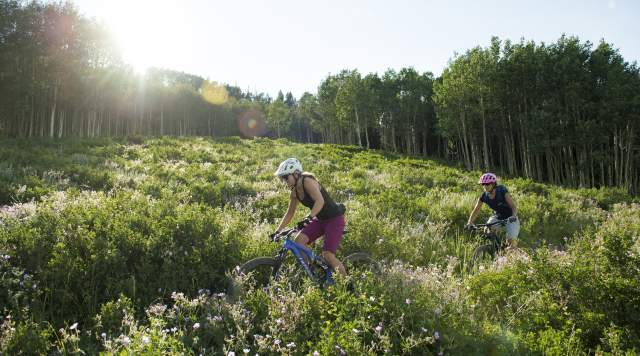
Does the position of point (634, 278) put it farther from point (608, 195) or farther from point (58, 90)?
point (58, 90)

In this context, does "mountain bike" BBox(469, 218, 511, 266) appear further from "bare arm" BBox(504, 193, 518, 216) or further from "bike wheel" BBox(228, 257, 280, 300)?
"bike wheel" BBox(228, 257, 280, 300)

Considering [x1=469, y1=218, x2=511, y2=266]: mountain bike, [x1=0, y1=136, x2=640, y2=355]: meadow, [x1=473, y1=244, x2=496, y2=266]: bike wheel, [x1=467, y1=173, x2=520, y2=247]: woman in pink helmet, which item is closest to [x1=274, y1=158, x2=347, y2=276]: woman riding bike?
[x1=0, y1=136, x2=640, y2=355]: meadow

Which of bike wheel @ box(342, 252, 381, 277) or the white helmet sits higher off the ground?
the white helmet

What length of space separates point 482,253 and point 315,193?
450 cm

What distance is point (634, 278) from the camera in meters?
4.75

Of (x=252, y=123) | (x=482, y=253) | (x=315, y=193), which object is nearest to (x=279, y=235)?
(x=315, y=193)

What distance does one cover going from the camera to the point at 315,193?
5977mm

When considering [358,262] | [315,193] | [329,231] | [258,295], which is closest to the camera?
→ [258,295]

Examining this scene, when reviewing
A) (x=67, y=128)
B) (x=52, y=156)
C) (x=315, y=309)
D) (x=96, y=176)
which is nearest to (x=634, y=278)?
(x=315, y=309)

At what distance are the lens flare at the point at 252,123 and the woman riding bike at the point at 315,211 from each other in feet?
318

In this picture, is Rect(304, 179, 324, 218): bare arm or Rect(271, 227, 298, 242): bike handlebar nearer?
Rect(271, 227, 298, 242): bike handlebar

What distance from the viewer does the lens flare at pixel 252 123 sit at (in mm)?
102863

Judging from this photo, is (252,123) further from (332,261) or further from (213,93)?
(332,261)

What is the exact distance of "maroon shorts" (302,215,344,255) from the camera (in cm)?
623
